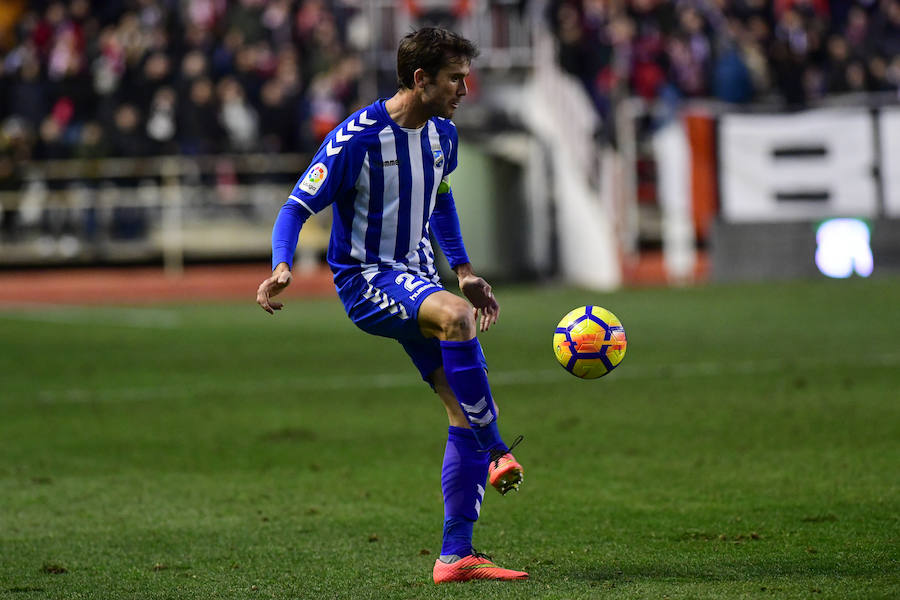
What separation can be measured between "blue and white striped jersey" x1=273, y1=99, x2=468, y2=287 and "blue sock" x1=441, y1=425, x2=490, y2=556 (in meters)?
0.65

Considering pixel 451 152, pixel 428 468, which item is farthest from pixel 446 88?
pixel 428 468

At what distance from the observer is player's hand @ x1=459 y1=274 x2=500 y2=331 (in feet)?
17.9

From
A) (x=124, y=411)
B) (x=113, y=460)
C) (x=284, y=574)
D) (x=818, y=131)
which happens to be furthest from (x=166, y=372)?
(x=818, y=131)

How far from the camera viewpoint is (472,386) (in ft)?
16.8

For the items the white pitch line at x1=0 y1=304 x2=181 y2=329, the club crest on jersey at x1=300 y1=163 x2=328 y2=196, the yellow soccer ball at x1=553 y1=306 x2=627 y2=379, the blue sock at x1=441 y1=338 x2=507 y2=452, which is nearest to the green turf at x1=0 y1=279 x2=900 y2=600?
the blue sock at x1=441 y1=338 x2=507 y2=452

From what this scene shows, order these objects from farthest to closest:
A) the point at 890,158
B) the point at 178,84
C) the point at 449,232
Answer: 1. the point at 178,84
2. the point at 890,158
3. the point at 449,232

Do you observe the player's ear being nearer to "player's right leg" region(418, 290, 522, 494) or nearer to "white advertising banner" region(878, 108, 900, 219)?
"player's right leg" region(418, 290, 522, 494)

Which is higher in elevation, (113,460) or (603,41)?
(603,41)

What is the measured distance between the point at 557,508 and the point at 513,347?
7.47 m

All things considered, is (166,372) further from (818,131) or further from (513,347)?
(818,131)

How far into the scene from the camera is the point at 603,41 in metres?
23.9

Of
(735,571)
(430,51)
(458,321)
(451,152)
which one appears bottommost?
(735,571)

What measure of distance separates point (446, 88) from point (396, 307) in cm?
80

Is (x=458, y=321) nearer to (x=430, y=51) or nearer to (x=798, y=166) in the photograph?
(x=430, y=51)
